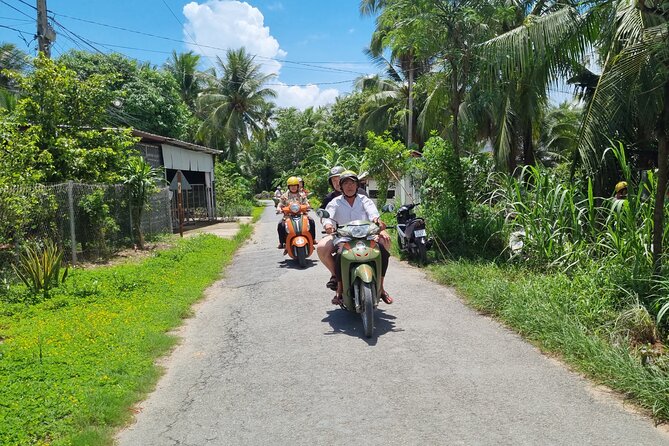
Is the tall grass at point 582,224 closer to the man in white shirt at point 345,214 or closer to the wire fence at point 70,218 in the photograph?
the man in white shirt at point 345,214

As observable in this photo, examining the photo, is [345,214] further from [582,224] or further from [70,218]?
[70,218]

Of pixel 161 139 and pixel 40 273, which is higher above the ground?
pixel 161 139

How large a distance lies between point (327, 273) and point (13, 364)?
5.47m

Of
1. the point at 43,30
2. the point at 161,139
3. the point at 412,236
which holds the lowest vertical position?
the point at 412,236

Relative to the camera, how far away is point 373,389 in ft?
14.4

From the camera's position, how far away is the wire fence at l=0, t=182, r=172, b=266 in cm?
934

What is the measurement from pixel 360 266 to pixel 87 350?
303cm

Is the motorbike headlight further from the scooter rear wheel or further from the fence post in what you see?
the fence post

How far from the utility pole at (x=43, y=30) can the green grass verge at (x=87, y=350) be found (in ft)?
22.3

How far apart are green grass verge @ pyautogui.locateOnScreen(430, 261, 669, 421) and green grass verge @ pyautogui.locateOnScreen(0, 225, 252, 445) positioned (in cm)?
387

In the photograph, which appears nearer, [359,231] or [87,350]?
[87,350]

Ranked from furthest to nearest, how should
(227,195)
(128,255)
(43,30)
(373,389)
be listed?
(227,195) < (43,30) < (128,255) < (373,389)

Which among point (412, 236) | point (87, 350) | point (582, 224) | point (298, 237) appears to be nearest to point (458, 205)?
point (412, 236)

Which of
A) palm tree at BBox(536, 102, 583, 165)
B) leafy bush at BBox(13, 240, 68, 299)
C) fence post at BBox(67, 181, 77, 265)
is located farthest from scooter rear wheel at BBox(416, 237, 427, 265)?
palm tree at BBox(536, 102, 583, 165)
